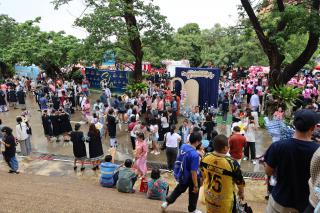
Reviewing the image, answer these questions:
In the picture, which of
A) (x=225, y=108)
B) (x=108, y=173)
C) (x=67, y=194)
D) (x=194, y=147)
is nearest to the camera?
(x=194, y=147)

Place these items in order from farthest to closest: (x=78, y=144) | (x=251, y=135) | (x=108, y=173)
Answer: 1. (x=251, y=135)
2. (x=78, y=144)
3. (x=108, y=173)

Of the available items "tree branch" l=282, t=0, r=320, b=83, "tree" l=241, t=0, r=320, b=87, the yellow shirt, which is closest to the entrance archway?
"tree" l=241, t=0, r=320, b=87

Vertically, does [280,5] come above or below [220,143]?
above

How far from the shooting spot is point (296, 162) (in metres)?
3.24

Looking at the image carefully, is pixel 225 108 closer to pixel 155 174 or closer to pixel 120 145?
pixel 120 145

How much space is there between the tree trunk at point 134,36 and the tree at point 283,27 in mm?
6178

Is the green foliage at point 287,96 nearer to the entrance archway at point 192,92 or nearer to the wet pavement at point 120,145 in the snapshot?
the wet pavement at point 120,145

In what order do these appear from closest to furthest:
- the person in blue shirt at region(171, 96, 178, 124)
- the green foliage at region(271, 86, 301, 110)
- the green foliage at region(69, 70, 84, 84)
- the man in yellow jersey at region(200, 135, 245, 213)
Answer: the man in yellow jersey at region(200, 135, 245, 213), the person in blue shirt at region(171, 96, 178, 124), the green foliage at region(271, 86, 301, 110), the green foliage at region(69, 70, 84, 84)

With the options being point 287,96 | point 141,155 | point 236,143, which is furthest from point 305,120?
point 287,96

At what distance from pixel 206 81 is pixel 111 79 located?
1054cm

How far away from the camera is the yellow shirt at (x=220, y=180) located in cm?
402

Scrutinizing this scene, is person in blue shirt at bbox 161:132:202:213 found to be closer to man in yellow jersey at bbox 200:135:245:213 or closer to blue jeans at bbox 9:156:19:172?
man in yellow jersey at bbox 200:135:245:213

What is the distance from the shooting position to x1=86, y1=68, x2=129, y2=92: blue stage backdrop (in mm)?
25305

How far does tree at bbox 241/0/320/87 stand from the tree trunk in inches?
243
